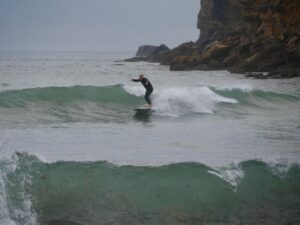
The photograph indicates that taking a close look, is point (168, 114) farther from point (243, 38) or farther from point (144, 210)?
point (243, 38)

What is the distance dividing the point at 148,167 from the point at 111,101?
1435cm

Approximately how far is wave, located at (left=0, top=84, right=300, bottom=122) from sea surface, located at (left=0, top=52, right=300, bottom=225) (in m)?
0.17

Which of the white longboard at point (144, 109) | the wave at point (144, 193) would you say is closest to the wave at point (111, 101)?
the white longboard at point (144, 109)

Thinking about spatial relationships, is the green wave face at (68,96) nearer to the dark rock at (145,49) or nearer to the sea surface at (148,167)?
the sea surface at (148,167)

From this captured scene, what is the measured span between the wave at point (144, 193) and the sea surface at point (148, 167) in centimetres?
1

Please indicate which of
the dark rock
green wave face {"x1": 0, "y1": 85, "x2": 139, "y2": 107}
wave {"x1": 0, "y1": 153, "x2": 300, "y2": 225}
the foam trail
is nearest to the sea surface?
wave {"x1": 0, "y1": 153, "x2": 300, "y2": 225}

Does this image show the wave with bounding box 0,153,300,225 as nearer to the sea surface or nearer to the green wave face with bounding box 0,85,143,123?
the sea surface

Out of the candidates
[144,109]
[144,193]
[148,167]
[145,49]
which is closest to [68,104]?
[144,109]

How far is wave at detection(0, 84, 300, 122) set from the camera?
18188 mm

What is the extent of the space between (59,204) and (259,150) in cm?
543

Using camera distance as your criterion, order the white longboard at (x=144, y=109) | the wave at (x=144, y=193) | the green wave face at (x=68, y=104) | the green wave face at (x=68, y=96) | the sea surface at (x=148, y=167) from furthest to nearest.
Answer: the green wave face at (x=68, y=96) < the white longboard at (x=144, y=109) < the green wave face at (x=68, y=104) < the sea surface at (x=148, y=167) < the wave at (x=144, y=193)

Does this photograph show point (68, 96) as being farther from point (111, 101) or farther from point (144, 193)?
point (144, 193)

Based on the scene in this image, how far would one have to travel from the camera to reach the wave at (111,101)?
18188mm

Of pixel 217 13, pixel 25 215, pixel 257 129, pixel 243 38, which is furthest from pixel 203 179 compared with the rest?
pixel 217 13
